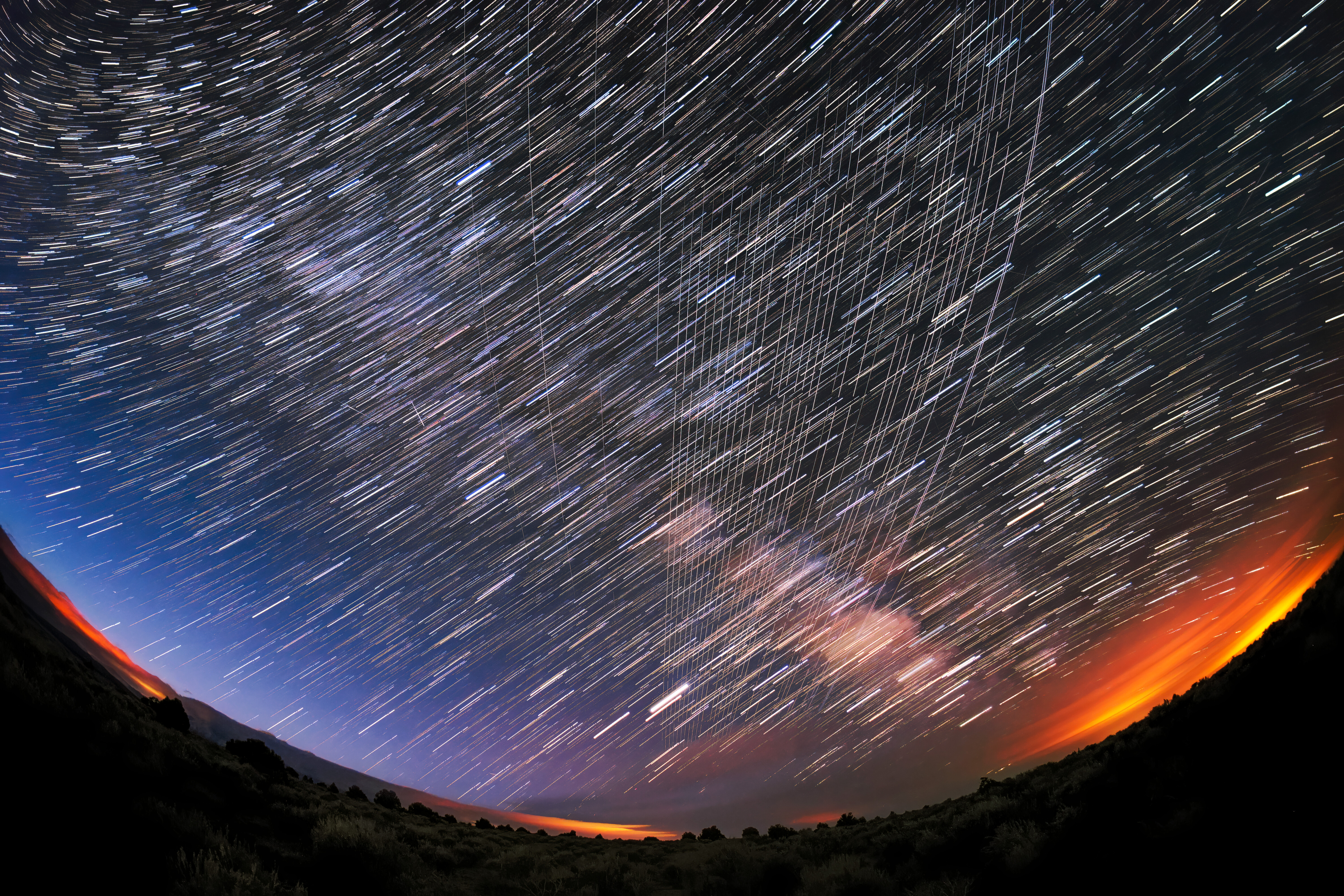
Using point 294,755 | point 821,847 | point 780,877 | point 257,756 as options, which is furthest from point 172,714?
point 294,755

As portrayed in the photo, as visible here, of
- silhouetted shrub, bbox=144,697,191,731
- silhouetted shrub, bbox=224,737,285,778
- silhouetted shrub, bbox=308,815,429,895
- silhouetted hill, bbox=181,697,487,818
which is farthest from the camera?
silhouetted hill, bbox=181,697,487,818

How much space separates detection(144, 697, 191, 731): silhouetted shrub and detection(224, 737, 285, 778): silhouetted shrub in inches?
40.4

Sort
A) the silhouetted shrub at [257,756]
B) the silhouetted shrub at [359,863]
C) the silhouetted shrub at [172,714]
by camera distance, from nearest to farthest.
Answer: the silhouetted shrub at [359,863] → the silhouetted shrub at [172,714] → the silhouetted shrub at [257,756]

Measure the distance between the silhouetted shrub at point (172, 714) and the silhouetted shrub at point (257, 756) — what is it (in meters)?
1.03

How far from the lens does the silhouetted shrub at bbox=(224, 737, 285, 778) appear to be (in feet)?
36.3

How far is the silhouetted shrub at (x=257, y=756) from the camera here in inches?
435

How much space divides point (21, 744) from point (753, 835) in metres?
17.7

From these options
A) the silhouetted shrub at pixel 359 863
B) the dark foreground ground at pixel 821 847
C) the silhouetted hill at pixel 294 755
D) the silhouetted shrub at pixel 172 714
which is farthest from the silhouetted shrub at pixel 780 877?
Result: the silhouetted hill at pixel 294 755

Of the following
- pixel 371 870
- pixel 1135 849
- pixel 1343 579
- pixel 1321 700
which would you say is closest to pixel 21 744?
pixel 371 870

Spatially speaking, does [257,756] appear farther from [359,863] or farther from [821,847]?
[821,847]

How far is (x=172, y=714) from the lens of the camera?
1117 cm

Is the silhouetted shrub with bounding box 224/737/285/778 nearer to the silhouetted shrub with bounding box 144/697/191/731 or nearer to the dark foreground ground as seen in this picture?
the silhouetted shrub with bounding box 144/697/191/731

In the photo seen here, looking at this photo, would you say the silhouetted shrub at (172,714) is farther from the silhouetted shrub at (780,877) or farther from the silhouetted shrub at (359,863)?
the silhouetted shrub at (780,877)

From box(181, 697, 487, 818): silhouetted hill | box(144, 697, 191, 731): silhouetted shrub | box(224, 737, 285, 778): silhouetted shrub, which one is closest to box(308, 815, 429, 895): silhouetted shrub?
box(224, 737, 285, 778): silhouetted shrub
